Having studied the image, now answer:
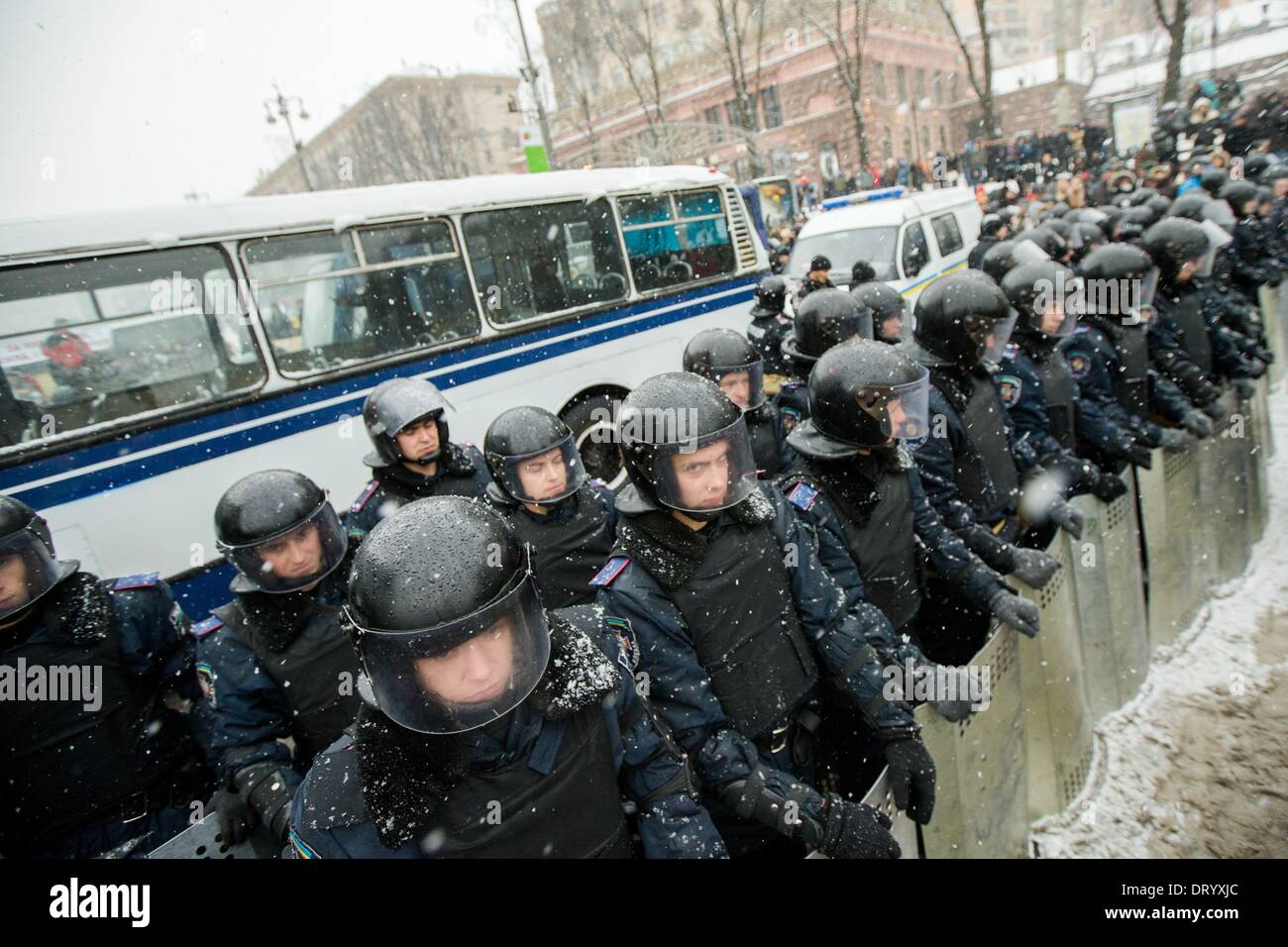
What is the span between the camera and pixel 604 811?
162 centimetres

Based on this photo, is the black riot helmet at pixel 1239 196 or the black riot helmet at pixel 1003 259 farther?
the black riot helmet at pixel 1239 196

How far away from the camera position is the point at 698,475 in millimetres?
2045

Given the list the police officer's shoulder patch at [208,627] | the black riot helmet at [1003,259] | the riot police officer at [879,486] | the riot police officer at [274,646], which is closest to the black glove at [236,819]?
the riot police officer at [274,646]

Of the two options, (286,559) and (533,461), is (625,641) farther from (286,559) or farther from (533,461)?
(533,461)

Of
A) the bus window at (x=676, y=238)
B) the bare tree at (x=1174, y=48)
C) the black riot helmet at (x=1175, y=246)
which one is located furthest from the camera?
the bare tree at (x=1174, y=48)

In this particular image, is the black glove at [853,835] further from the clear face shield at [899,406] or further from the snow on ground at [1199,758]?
the snow on ground at [1199,758]

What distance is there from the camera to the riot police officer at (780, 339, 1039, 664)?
8.63 ft

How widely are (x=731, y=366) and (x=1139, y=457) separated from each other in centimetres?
245

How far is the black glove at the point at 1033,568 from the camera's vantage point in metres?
2.89

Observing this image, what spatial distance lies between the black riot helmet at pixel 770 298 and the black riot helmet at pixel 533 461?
4.20 metres

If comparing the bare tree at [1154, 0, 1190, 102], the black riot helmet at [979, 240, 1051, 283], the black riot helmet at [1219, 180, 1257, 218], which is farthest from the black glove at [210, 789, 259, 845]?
the bare tree at [1154, 0, 1190, 102]

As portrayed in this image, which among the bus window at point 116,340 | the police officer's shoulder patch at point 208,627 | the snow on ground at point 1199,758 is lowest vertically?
the snow on ground at point 1199,758

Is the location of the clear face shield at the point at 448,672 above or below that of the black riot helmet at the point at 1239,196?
below
